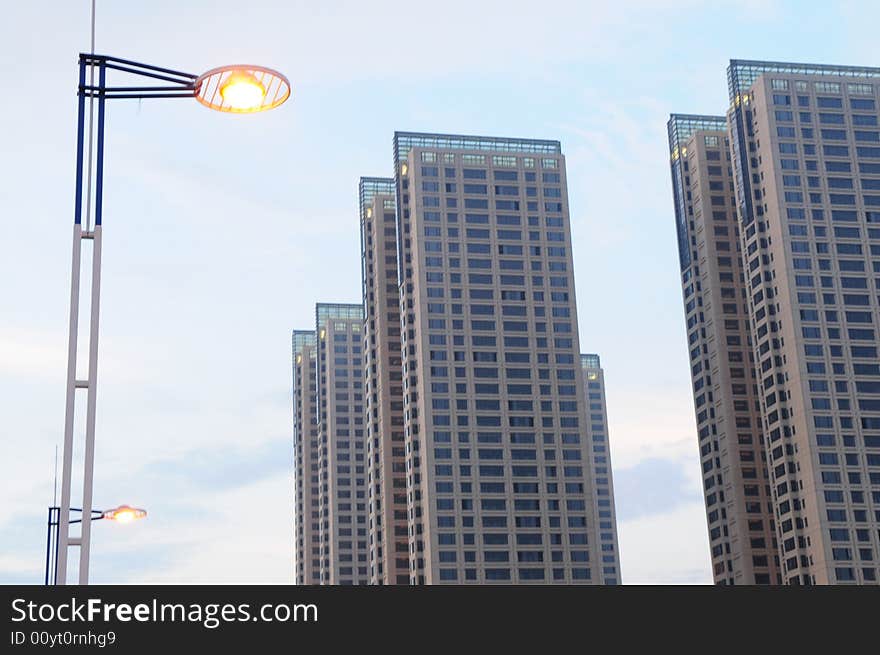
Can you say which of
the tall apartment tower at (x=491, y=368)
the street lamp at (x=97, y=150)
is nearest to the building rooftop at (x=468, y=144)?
the tall apartment tower at (x=491, y=368)

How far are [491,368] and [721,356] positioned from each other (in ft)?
95.1

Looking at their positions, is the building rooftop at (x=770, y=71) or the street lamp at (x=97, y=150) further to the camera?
the building rooftop at (x=770, y=71)

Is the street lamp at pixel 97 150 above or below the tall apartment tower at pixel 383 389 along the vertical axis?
below

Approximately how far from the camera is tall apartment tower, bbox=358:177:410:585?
167750mm

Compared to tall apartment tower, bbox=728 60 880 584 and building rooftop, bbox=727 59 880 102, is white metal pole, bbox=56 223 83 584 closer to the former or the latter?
tall apartment tower, bbox=728 60 880 584

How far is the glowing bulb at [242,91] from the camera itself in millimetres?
13516

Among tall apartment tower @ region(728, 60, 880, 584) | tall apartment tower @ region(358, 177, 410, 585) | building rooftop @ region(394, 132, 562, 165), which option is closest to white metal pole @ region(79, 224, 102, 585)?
tall apartment tower @ region(728, 60, 880, 584)

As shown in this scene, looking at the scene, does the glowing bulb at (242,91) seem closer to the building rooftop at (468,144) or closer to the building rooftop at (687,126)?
the building rooftop at (468,144)

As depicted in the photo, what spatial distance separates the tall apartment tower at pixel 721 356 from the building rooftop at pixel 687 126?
0.44 ft

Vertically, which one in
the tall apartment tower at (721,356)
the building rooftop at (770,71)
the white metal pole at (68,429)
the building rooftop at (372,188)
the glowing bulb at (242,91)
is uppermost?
the building rooftop at (372,188)

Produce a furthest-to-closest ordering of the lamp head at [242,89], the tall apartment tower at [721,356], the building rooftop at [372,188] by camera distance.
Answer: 1. the building rooftop at [372,188]
2. the tall apartment tower at [721,356]
3. the lamp head at [242,89]

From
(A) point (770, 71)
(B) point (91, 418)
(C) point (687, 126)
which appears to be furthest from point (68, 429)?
(C) point (687, 126)
